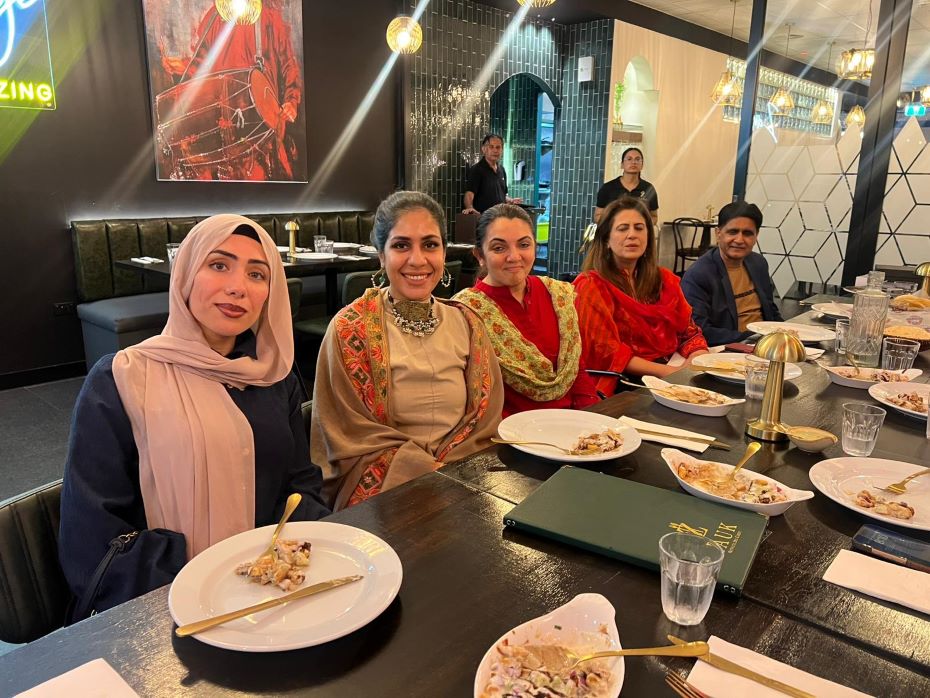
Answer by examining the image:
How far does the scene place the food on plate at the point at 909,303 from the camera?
3260 mm

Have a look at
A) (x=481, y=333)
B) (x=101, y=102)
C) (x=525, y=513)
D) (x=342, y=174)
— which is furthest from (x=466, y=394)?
(x=342, y=174)

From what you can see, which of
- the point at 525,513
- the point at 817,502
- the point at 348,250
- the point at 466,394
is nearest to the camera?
the point at 525,513

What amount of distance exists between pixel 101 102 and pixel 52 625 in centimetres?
442

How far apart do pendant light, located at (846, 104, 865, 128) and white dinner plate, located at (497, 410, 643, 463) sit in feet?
16.2

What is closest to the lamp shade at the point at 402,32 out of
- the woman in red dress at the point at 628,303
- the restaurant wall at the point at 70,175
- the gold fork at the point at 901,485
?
the restaurant wall at the point at 70,175

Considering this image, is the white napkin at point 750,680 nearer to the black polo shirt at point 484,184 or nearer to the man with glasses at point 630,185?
the man with glasses at point 630,185

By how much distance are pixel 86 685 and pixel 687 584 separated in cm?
75

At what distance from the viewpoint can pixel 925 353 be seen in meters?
2.63

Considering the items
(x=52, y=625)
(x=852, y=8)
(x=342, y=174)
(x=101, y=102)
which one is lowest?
(x=52, y=625)

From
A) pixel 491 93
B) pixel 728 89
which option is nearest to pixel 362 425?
pixel 491 93

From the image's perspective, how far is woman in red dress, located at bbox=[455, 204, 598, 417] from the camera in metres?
2.30

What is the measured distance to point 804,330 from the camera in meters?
2.78

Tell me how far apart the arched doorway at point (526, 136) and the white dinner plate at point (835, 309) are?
6488mm

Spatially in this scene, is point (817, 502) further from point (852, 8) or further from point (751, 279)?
point (852, 8)
